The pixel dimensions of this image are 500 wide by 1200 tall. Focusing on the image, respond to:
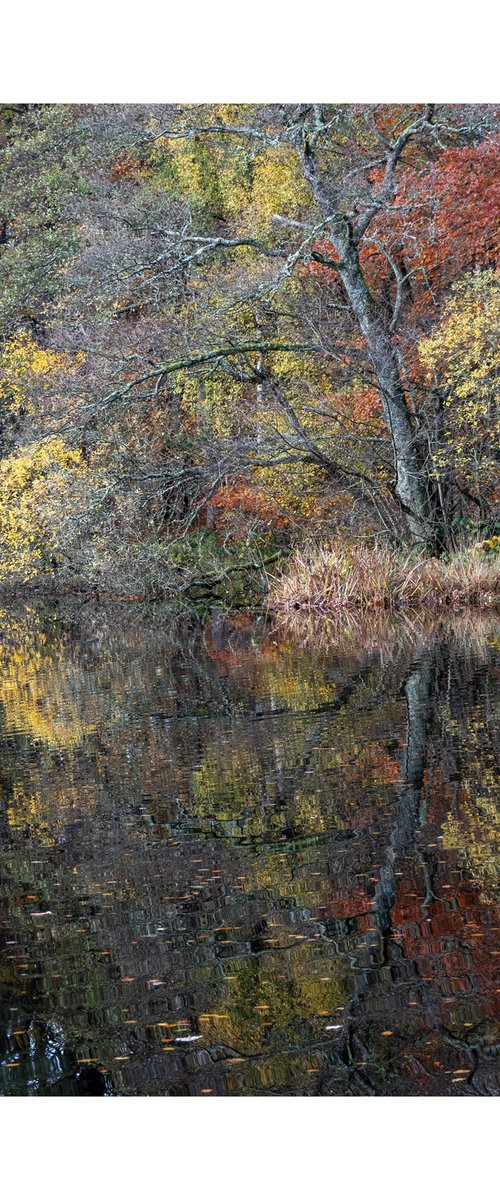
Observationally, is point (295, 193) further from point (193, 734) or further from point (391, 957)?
point (391, 957)

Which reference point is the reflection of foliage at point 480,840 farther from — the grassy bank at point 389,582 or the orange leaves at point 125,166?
the orange leaves at point 125,166

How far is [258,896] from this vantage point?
434 centimetres

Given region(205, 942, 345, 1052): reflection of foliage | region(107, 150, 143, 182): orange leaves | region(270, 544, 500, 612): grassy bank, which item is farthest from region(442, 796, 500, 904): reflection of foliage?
region(107, 150, 143, 182): orange leaves

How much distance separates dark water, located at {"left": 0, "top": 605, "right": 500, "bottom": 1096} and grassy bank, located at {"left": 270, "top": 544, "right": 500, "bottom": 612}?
5.55m

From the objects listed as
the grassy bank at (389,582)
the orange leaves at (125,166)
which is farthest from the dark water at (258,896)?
the orange leaves at (125,166)

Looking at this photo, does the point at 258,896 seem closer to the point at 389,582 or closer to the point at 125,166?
the point at 389,582

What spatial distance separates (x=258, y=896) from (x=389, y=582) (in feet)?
34.2

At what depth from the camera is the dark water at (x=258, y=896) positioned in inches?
130

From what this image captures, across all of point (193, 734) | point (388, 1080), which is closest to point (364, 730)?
point (193, 734)

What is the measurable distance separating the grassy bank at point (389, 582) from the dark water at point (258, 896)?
5555 millimetres

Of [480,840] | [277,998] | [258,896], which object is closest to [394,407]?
[480,840]

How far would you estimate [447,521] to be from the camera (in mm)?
16219

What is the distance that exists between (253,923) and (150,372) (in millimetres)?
12167

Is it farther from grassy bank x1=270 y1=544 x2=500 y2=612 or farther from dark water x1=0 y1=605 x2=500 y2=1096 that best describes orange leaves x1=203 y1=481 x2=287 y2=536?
dark water x1=0 y1=605 x2=500 y2=1096
